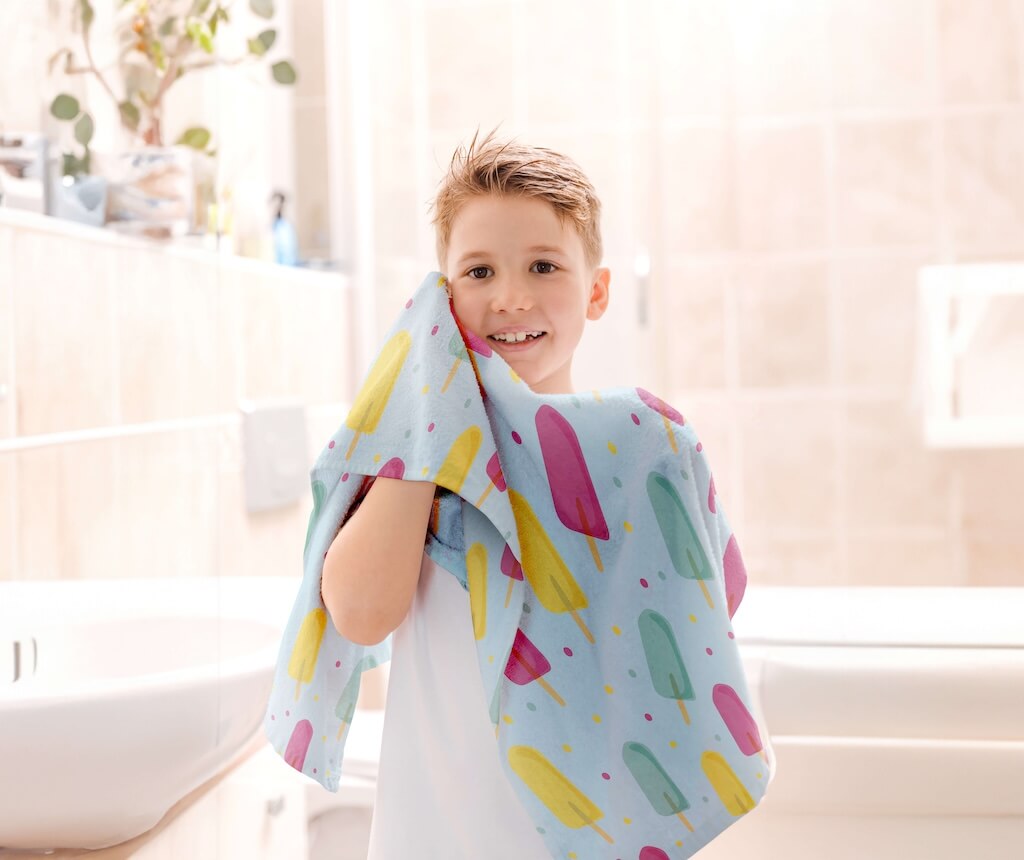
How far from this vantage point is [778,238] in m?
1.95

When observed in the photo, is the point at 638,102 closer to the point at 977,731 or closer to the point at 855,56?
the point at 855,56

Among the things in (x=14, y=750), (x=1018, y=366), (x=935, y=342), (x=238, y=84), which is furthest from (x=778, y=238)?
(x=14, y=750)

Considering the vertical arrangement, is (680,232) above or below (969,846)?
above

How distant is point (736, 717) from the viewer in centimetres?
60

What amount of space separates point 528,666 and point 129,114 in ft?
2.80

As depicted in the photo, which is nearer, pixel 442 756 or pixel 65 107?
pixel 442 756

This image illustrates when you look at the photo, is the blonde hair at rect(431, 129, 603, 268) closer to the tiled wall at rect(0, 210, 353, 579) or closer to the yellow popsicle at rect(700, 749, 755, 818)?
the yellow popsicle at rect(700, 749, 755, 818)

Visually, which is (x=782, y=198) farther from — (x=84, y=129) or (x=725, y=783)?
(x=725, y=783)

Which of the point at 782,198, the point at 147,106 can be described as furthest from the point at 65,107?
the point at 782,198

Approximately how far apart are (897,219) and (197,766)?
151 cm

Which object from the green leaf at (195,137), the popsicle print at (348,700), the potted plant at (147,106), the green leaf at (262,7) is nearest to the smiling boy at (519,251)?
the popsicle print at (348,700)

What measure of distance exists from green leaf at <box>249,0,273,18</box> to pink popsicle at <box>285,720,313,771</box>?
3.98 feet

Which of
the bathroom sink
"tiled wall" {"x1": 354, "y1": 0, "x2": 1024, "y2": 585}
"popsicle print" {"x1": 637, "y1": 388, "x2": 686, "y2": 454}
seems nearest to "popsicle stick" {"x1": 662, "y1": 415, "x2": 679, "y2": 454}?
"popsicle print" {"x1": 637, "y1": 388, "x2": 686, "y2": 454}

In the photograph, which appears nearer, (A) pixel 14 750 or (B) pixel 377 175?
(A) pixel 14 750
